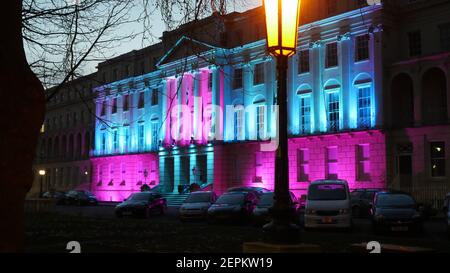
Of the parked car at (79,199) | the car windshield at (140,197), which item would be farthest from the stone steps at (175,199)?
the car windshield at (140,197)

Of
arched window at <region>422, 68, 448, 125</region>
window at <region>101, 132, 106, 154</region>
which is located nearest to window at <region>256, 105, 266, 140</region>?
arched window at <region>422, 68, 448, 125</region>

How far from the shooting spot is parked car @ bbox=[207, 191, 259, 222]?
26302mm

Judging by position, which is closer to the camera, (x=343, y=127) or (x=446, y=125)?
(x=446, y=125)

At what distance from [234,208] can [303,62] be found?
2568 cm

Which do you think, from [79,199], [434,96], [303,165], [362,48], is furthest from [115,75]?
[434,96]

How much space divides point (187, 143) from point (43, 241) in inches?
1716

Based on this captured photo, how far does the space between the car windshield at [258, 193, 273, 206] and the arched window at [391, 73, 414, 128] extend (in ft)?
62.4

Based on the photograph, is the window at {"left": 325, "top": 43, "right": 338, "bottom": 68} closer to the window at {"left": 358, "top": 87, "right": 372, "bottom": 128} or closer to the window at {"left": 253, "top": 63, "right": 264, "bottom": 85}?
the window at {"left": 358, "top": 87, "right": 372, "bottom": 128}

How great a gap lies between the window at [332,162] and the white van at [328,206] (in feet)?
70.8

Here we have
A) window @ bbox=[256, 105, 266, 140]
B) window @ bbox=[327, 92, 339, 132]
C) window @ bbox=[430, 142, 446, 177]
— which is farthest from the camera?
window @ bbox=[256, 105, 266, 140]
